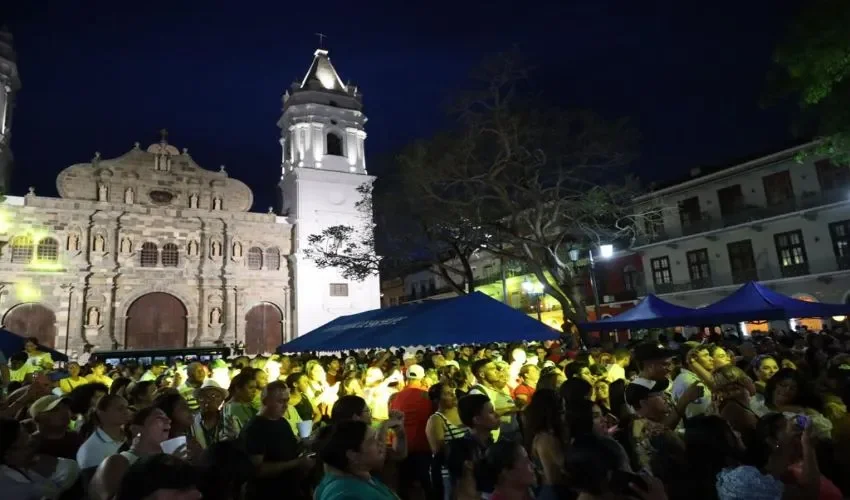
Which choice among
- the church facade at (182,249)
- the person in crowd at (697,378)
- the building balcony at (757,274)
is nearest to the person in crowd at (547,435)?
the person in crowd at (697,378)

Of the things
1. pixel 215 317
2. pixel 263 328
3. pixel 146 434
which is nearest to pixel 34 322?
pixel 215 317

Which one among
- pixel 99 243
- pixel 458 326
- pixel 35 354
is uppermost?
pixel 99 243

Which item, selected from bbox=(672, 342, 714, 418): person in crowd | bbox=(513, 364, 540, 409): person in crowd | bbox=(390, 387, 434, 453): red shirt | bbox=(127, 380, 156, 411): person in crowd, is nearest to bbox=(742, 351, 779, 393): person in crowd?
bbox=(672, 342, 714, 418): person in crowd

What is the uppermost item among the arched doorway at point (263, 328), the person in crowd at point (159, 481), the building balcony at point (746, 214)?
the building balcony at point (746, 214)

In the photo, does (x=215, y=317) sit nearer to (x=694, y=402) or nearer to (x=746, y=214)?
(x=746, y=214)

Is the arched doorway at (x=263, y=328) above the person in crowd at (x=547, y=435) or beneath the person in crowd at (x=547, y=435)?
above

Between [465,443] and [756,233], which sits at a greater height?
[756,233]

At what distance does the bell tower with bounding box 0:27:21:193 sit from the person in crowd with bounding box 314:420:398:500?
33.4 meters

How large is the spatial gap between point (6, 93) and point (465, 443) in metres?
36.0

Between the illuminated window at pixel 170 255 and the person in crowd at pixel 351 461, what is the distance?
30.2 m

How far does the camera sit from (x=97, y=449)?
12.8 feet

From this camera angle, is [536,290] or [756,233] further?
[536,290]

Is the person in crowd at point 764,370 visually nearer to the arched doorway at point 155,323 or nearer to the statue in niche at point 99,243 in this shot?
the arched doorway at point 155,323

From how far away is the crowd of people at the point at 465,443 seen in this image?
2688 mm
